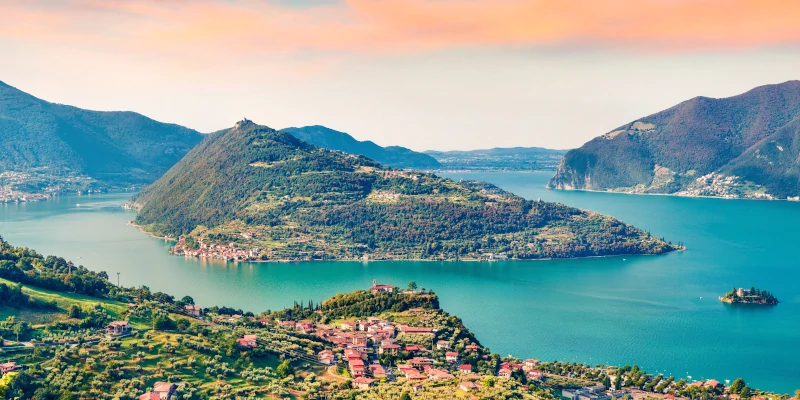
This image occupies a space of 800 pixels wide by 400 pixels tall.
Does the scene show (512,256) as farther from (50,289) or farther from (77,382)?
(77,382)

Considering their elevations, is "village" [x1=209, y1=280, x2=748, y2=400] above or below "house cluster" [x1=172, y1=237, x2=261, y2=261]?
below

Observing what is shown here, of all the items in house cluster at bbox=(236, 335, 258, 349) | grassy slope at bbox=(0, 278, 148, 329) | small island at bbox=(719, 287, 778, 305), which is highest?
grassy slope at bbox=(0, 278, 148, 329)

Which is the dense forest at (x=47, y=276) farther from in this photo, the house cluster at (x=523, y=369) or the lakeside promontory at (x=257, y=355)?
the house cluster at (x=523, y=369)

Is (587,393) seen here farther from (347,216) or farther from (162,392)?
(347,216)

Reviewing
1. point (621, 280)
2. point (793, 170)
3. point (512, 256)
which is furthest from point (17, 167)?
point (793, 170)

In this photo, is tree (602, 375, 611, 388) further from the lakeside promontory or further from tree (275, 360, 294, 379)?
tree (275, 360, 294, 379)

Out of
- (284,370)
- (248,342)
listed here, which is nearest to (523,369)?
(284,370)

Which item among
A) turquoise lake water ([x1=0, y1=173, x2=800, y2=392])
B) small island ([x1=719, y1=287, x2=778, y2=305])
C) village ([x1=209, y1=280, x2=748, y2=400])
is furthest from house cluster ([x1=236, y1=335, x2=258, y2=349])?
small island ([x1=719, y1=287, x2=778, y2=305])
